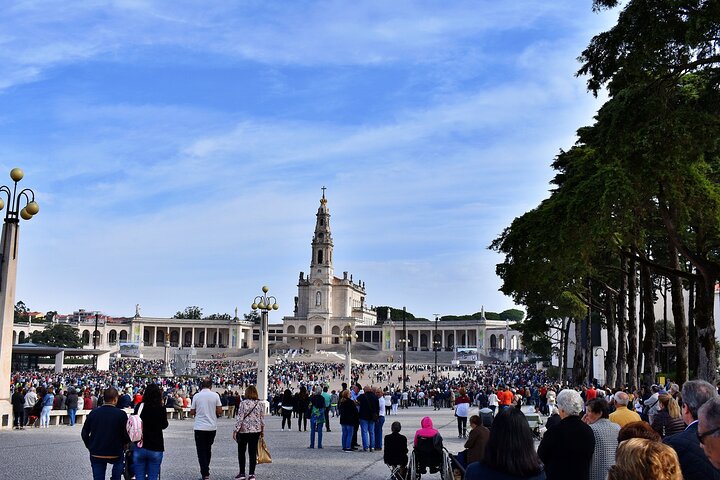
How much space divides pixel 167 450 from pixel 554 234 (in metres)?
11.4

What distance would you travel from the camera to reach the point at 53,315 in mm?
156125

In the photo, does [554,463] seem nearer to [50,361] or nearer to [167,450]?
[167,450]

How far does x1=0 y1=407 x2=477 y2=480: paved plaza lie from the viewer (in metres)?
11.5

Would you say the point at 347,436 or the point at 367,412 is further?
the point at 347,436

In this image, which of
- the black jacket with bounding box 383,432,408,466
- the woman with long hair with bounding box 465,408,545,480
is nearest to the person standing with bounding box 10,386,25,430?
the black jacket with bounding box 383,432,408,466

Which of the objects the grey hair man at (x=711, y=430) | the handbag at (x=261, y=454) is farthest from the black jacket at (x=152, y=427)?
the grey hair man at (x=711, y=430)

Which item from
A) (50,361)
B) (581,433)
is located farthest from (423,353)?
(581,433)

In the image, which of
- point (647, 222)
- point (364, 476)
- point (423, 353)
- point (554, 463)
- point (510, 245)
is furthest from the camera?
point (423, 353)

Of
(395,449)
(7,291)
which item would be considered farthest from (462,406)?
(7,291)

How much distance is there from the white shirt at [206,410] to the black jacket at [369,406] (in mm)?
5754

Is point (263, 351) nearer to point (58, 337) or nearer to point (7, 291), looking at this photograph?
point (7, 291)

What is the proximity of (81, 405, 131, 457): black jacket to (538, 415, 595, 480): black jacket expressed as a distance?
452 centimetres

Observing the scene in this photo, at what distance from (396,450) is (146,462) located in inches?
154

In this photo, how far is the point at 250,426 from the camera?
10.5 meters
